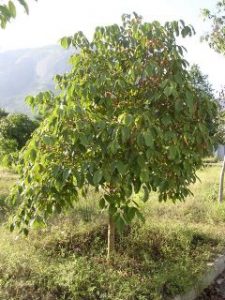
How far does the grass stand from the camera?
4.12m

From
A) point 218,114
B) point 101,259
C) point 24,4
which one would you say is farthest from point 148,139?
point 218,114

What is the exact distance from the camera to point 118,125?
3.70m

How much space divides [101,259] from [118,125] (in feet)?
6.29

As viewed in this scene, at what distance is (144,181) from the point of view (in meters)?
3.89

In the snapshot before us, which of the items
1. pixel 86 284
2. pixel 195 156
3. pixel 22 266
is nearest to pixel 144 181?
pixel 195 156

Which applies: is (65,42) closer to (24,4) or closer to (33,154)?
(33,154)

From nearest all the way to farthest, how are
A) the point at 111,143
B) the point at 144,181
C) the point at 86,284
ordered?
the point at 111,143
the point at 144,181
the point at 86,284

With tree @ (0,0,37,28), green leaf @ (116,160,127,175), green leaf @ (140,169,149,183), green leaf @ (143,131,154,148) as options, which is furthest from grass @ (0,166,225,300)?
tree @ (0,0,37,28)

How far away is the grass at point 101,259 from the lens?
4.12 m

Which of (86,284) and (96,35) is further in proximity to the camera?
(96,35)

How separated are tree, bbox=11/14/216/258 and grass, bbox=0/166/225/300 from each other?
2.04 ft

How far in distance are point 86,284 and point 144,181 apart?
1237 millimetres

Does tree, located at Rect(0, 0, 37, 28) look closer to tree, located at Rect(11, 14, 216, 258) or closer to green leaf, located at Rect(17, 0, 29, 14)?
green leaf, located at Rect(17, 0, 29, 14)

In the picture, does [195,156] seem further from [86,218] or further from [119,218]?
[86,218]
